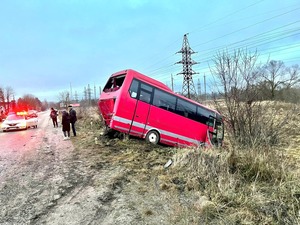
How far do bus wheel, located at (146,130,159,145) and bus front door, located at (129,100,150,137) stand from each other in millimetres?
347

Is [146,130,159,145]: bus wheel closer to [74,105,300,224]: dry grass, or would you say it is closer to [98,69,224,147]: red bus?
[98,69,224,147]: red bus

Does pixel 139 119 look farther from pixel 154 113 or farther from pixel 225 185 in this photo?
pixel 225 185

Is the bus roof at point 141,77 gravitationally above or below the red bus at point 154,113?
above

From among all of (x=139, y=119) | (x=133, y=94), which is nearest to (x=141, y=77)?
(x=133, y=94)

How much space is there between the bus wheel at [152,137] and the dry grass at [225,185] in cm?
451

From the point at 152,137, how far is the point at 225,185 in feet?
25.0

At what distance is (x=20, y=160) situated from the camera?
9320 millimetres

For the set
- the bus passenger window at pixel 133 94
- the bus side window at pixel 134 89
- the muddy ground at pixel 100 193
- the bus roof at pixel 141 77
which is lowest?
the muddy ground at pixel 100 193

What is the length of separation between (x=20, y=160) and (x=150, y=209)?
6.47 m

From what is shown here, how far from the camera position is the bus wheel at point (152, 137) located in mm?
12384

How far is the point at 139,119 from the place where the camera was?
476 inches

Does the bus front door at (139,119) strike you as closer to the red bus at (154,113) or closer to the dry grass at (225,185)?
the red bus at (154,113)

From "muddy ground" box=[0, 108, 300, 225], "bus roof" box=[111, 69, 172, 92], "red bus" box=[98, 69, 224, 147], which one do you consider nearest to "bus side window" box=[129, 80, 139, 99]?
"red bus" box=[98, 69, 224, 147]

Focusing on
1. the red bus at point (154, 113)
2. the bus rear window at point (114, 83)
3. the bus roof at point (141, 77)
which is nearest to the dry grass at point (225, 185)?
the red bus at point (154, 113)
